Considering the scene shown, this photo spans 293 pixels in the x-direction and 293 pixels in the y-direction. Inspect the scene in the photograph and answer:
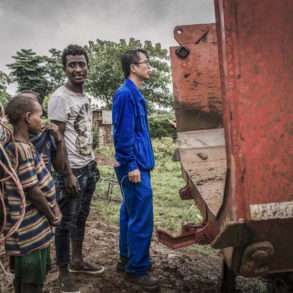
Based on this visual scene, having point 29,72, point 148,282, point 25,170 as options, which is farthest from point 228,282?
point 29,72

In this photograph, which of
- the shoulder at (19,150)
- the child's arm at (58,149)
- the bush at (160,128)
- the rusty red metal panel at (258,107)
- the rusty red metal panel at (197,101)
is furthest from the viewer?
the bush at (160,128)

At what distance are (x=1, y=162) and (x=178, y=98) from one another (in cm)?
201

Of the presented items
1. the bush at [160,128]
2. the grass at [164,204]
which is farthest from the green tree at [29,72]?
the grass at [164,204]

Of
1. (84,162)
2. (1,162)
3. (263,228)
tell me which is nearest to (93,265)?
(84,162)

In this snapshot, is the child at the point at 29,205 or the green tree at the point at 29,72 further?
the green tree at the point at 29,72

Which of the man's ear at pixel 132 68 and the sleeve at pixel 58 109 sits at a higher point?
the man's ear at pixel 132 68

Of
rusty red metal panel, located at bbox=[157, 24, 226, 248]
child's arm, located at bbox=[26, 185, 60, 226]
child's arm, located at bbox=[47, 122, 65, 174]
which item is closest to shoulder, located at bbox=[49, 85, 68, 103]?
child's arm, located at bbox=[47, 122, 65, 174]

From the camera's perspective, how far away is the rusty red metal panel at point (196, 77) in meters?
3.23

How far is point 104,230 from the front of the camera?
4453 mm

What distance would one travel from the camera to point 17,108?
187cm

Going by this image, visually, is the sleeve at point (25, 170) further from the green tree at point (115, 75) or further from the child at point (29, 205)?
the green tree at point (115, 75)

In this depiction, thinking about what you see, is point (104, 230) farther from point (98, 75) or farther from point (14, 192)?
point (98, 75)

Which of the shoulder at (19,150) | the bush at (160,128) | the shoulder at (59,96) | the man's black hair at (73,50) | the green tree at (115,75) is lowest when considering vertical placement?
the shoulder at (19,150)

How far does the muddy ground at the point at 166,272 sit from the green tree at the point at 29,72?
814 inches
